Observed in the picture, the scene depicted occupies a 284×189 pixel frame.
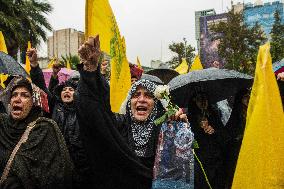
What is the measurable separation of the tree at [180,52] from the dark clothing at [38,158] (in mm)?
18278

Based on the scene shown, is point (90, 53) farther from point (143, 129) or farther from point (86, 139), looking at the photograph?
point (143, 129)

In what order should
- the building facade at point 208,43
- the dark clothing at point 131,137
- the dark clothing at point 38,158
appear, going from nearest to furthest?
1. the dark clothing at point 38,158
2. the dark clothing at point 131,137
3. the building facade at point 208,43

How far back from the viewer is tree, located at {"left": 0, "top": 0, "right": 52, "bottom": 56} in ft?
52.4

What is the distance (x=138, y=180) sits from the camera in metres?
2.47

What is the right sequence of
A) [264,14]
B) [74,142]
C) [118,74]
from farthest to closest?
[264,14], [118,74], [74,142]

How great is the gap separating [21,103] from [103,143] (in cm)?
76

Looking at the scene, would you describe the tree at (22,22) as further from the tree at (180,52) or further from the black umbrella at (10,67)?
the black umbrella at (10,67)

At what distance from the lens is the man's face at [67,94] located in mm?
3979

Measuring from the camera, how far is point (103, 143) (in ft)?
7.78

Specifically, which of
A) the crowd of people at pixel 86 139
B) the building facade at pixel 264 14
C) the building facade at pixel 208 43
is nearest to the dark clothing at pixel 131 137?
the crowd of people at pixel 86 139

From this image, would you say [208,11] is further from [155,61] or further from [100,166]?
[100,166]

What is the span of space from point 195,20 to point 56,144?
51.1 metres

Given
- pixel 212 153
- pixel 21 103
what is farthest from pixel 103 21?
pixel 212 153

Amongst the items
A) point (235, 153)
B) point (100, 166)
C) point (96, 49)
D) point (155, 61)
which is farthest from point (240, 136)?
point (155, 61)
